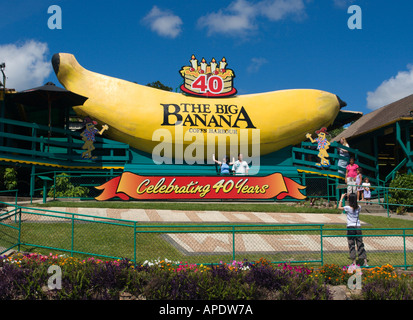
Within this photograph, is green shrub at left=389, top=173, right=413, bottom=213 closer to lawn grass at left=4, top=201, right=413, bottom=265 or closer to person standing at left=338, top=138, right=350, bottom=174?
person standing at left=338, top=138, right=350, bottom=174

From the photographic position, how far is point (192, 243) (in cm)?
1132

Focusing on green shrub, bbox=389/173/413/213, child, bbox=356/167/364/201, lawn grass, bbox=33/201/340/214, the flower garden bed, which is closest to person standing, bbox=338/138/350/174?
green shrub, bbox=389/173/413/213

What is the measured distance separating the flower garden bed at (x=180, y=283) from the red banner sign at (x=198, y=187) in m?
9.19

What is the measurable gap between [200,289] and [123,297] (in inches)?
61.8

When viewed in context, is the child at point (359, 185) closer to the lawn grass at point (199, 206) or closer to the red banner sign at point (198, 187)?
the lawn grass at point (199, 206)

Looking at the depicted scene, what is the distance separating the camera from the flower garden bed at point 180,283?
25.2 feet

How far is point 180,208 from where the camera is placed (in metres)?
16.7

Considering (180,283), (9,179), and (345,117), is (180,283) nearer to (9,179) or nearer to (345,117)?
(9,179)

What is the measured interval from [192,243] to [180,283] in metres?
3.42

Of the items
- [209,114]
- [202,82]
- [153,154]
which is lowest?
[153,154]

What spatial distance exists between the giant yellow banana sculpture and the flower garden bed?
41.6 feet

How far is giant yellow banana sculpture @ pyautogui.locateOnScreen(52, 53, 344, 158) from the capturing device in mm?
20453
